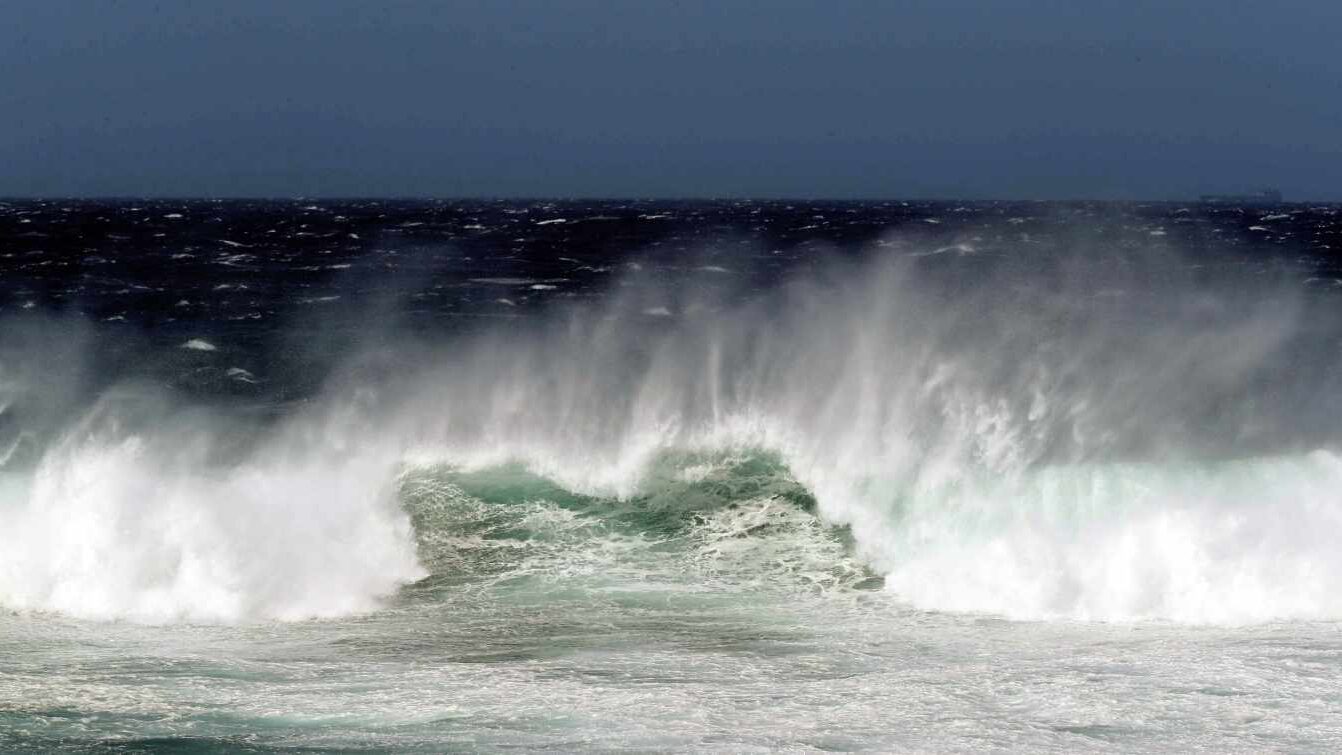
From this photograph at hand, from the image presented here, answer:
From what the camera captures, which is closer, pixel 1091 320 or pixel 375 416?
pixel 375 416

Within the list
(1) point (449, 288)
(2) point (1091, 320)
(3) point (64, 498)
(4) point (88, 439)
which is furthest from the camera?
(1) point (449, 288)

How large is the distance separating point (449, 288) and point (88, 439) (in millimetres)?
31573

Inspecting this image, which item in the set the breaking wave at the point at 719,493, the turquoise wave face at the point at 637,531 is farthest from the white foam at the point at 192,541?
the turquoise wave face at the point at 637,531

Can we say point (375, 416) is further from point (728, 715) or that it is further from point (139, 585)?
point (728, 715)

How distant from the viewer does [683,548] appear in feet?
50.6

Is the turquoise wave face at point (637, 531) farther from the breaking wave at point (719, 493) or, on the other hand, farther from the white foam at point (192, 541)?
the white foam at point (192, 541)

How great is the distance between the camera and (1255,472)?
1571 cm

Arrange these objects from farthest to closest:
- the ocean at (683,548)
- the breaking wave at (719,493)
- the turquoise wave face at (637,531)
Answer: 1. the turquoise wave face at (637,531)
2. the breaking wave at (719,493)
3. the ocean at (683,548)

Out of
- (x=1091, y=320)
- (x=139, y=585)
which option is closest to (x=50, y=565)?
(x=139, y=585)

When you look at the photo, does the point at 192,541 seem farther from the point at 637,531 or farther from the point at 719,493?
the point at 719,493

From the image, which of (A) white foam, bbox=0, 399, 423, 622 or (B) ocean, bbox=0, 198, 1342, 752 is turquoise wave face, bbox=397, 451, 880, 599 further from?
(A) white foam, bbox=0, 399, 423, 622

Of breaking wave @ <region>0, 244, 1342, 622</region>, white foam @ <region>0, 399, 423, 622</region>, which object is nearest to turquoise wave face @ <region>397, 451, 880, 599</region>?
breaking wave @ <region>0, 244, 1342, 622</region>

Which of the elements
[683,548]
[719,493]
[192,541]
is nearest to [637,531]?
[683,548]

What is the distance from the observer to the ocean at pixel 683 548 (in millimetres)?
10047
